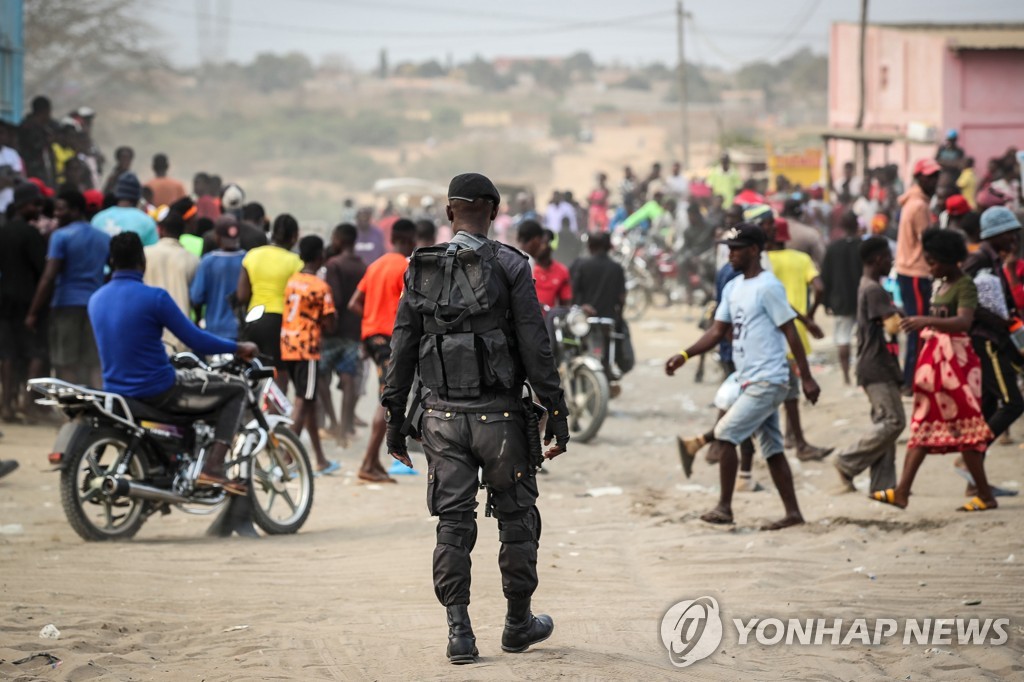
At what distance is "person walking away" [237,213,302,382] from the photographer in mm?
11094

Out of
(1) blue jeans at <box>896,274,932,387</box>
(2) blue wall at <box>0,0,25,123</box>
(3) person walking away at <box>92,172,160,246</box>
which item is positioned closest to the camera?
(1) blue jeans at <box>896,274,932,387</box>

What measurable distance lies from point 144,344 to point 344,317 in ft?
13.4

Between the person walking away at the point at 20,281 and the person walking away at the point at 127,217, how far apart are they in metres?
0.58

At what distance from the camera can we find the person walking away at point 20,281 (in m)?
12.6

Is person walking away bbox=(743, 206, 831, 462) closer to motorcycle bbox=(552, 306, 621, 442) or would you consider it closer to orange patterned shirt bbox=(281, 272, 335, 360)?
motorcycle bbox=(552, 306, 621, 442)

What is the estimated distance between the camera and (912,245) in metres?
12.6

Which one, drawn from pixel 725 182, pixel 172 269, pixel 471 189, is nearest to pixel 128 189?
pixel 172 269

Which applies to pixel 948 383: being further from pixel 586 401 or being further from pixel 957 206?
pixel 586 401

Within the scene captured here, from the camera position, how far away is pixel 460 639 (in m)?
5.69

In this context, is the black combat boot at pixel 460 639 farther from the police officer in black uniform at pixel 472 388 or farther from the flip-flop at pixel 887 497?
the flip-flop at pixel 887 497

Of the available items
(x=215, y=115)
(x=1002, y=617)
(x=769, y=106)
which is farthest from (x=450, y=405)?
(x=769, y=106)

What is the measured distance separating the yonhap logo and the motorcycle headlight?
641 centimetres

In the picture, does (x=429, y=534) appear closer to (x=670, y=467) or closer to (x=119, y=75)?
(x=670, y=467)

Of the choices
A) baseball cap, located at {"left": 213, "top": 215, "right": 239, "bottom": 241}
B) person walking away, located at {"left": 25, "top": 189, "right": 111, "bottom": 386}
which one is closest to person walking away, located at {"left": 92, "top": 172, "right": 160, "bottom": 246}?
person walking away, located at {"left": 25, "top": 189, "right": 111, "bottom": 386}
